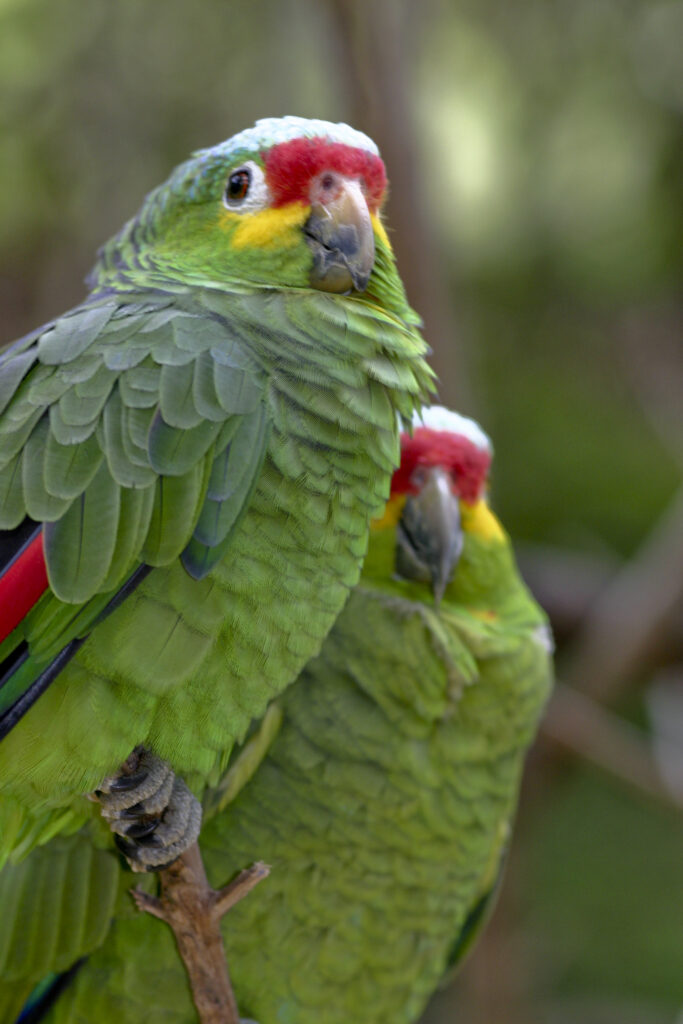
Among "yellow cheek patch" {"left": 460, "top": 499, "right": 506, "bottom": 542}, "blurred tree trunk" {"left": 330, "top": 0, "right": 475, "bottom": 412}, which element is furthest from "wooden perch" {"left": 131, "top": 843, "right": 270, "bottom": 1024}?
"blurred tree trunk" {"left": 330, "top": 0, "right": 475, "bottom": 412}

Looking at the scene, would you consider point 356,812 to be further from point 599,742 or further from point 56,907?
point 599,742

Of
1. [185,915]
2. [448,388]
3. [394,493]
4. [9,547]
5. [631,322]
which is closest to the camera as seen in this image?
[9,547]

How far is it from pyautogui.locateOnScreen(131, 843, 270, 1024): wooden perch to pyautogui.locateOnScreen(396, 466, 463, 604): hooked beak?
0.50m

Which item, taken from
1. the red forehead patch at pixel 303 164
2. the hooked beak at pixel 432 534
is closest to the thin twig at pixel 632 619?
the hooked beak at pixel 432 534

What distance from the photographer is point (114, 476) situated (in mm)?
1004

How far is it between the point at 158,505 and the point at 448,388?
150 cm

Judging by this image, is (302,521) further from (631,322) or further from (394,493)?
(631,322)

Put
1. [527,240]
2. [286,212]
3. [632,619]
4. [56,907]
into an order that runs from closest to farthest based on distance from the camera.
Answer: [286,212]
[56,907]
[632,619]
[527,240]

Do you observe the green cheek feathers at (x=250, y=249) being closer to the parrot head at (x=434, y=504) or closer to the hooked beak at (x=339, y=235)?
the hooked beak at (x=339, y=235)

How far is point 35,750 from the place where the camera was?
1.01 metres

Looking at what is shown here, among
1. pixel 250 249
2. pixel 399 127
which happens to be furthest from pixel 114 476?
pixel 399 127

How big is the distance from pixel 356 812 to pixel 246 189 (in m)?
0.83

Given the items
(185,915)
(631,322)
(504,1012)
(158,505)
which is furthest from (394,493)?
(631,322)

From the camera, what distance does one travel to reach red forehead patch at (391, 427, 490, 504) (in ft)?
4.83
